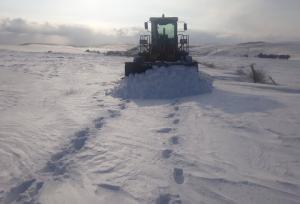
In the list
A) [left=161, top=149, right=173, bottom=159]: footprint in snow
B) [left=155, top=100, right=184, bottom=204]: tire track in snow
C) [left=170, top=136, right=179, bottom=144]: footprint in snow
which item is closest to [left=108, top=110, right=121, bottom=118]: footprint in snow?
[left=155, top=100, right=184, bottom=204]: tire track in snow

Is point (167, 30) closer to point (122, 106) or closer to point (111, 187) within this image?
point (122, 106)

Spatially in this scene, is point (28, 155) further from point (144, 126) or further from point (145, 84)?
point (145, 84)

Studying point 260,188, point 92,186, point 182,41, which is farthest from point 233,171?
point 182,41

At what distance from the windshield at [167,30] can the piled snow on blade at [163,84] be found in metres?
4.04

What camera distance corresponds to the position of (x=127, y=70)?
14273 mm

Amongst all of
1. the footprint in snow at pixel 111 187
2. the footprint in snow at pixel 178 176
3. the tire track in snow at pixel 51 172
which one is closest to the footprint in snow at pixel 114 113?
the tire track in snow at pixel 51 172

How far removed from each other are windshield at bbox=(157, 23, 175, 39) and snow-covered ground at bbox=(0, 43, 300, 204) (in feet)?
21.5

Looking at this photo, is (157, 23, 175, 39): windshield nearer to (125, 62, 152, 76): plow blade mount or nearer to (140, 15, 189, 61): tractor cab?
(140, 15, 189, 61): tractor cab

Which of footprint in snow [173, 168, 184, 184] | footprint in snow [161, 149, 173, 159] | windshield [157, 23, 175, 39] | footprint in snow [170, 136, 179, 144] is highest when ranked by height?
windshield [157, 23, 175, 39]

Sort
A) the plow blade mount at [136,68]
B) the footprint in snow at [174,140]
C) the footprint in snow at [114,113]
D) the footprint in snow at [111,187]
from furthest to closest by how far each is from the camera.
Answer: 1. the plow blade mount at [136,68]
2. the footprint in snow at [114,113]
3. the footprint in snow at [174,140]
4. the footprint in snow at [111,187]

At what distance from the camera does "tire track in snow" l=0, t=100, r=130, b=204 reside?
4414 millimetres

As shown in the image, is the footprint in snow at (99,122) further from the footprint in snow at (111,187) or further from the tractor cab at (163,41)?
the tractor cab at (163,41)

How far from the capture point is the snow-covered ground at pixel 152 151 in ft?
14.9

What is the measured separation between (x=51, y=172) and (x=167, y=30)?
488 inches
